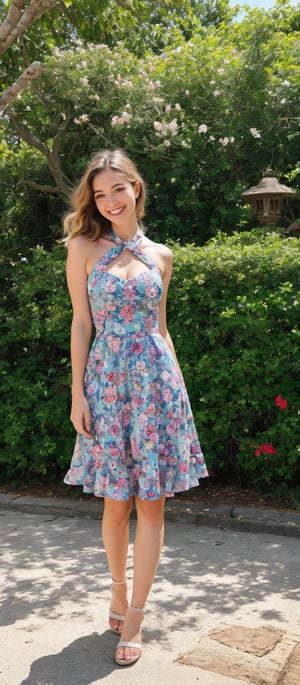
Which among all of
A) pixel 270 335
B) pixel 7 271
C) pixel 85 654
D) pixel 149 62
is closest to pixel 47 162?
pixel 149 62

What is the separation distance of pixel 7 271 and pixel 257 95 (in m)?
Result: 3.63

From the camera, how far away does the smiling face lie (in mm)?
3223

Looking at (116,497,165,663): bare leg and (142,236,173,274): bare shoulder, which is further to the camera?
(142,236,173,274): bare shoulder

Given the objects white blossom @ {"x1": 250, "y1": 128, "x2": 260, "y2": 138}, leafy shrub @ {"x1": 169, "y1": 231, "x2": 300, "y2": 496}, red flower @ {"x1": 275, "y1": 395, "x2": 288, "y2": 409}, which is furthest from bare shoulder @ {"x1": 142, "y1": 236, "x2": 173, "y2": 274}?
white blossom @ {"x1": 250, "y1": 128, "x2": 260, "y2": 138}

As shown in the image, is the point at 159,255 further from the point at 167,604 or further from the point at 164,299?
the point at 167,604

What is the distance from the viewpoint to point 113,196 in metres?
3.22

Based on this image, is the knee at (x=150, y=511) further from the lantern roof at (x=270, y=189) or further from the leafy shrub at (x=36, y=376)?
the lantern roof at (x=270, y=189)

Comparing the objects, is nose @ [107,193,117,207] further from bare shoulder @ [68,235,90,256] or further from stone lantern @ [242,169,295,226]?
stone lantern @ [242,169,295,226]

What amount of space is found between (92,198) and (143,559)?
1.55 metres

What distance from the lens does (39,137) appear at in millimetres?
8953

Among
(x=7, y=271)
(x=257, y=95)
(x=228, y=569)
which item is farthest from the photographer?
(x=257, y=95)

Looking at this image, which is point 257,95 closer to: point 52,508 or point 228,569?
point 52,508

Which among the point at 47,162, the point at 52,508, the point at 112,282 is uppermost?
the point at 47,162

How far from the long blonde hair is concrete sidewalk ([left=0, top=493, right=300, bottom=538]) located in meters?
2.59
